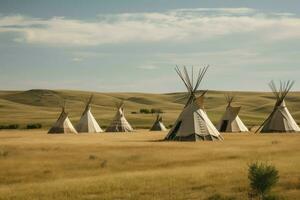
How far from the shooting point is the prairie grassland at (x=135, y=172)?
53.4 ft

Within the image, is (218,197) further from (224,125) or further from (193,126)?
(224,125)

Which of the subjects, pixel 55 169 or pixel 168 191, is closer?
pixel 168 191

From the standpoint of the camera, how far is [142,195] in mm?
15836

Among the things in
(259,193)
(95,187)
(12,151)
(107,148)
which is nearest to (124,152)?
(107,148)

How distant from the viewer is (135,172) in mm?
21203

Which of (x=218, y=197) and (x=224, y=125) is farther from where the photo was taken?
(x=224, y=125)

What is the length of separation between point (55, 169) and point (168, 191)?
7169 mm

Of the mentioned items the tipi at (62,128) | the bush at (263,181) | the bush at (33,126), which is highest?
the bush at (263,181)

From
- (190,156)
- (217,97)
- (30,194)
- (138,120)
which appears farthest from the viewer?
(217,97)

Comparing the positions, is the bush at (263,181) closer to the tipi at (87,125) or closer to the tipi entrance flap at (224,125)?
the tipi entrance flap at (224,125)

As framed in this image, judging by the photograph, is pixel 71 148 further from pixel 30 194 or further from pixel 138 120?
pixel 138 120

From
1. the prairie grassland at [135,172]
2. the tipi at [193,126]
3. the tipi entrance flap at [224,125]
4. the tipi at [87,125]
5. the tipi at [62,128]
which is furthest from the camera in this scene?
the tipi at [87,125]

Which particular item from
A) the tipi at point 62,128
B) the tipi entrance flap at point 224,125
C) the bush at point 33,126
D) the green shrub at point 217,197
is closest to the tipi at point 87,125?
the tipi at point 62,128

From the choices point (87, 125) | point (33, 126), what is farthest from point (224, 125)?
point (33, 126)
